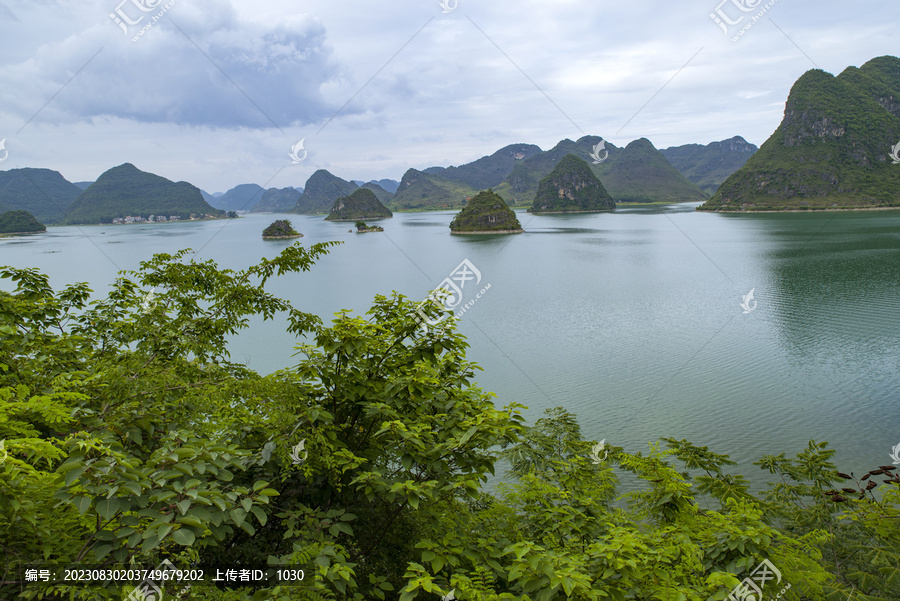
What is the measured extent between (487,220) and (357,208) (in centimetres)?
6737

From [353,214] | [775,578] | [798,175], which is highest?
[798,175]

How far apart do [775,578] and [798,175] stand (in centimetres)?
15074

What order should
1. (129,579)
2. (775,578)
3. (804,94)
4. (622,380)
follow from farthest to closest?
(804,94) → (622,380) → (775,578) → (129,579)

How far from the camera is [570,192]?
167m

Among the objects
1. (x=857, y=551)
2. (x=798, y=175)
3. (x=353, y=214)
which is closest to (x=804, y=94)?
(x=798, y=175)

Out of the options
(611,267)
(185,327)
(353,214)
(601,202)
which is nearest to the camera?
(185,327)

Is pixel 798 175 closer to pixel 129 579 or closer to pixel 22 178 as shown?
pixel 129 579

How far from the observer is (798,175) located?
398 feet
